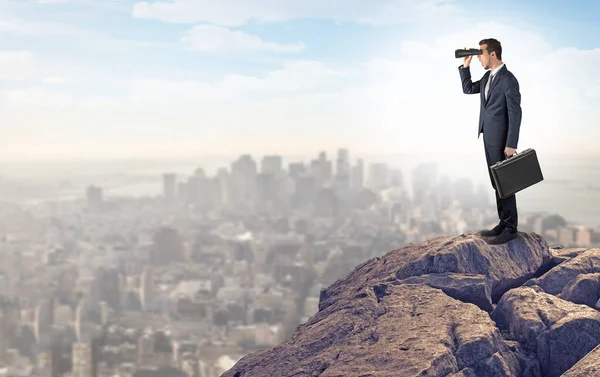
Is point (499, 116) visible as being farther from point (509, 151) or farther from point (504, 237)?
point (504, 237)

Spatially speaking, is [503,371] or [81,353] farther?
[81,353]

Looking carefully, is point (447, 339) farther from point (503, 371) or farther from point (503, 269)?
point (503, 269)

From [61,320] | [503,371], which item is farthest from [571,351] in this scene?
[61,320]

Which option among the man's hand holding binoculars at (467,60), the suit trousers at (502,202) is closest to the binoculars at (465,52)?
the man's hand holding binoculars at (467,60)

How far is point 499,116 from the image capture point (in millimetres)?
7445

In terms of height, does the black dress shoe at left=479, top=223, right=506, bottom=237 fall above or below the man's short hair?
below

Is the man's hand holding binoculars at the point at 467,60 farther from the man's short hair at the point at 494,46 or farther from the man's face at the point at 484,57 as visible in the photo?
the man's short hair at the point at 494,46

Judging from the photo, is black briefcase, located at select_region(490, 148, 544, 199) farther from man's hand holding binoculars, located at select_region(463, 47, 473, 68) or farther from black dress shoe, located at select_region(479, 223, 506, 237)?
man's hand holding binoculars, located at select_region(463, 47, 473, 68)

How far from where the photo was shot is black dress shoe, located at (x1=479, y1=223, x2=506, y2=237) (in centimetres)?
801

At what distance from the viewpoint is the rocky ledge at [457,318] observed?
254 inches

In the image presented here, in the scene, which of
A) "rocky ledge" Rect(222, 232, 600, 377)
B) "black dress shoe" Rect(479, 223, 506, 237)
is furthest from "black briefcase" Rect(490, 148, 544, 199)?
"rocky ledge" Rect(222, 232, 600, 377)

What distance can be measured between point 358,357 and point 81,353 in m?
25.1

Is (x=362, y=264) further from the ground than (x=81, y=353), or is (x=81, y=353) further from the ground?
(x=362, y=264)

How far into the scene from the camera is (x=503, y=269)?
7.73 m
